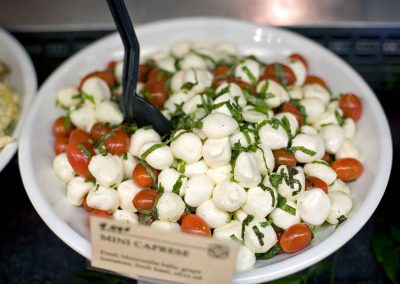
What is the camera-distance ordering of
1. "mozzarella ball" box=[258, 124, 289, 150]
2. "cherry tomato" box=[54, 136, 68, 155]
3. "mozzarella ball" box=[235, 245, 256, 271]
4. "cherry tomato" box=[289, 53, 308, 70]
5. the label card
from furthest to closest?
"cherry tomato" box=[289, 53, 308, 70], "cherry tomato" box=[54, 136, 68, 155], "mozzarella ball" box=[258, 124, 289, 150], "mozzarella ball" box=[235, 245, 256, 271], the label card

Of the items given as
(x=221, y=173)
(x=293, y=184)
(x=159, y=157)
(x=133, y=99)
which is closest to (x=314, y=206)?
(x=293, y=184)

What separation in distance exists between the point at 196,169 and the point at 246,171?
0.10 m

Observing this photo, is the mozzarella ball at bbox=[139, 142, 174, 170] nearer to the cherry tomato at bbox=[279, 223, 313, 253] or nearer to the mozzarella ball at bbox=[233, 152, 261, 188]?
the mozzarella ball at bbox=[233, 152, 261, 188]

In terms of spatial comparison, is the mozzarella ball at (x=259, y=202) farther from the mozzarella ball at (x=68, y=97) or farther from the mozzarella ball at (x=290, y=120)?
the mozzarella ball at (x=68, y=97)

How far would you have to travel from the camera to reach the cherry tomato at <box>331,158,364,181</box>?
94 cm

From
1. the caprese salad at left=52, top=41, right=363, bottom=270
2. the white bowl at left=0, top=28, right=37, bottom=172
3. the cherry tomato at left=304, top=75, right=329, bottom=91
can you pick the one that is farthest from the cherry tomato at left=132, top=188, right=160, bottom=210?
the cherry tomato at left=304, top=75, right=329, bottom=91

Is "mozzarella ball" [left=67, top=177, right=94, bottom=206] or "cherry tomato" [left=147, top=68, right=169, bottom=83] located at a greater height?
"cherry tomato" [left=147, top=68, right=169, bottom=83]

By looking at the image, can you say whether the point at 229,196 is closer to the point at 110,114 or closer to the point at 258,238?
the point at 258,238

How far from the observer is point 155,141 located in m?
0.91

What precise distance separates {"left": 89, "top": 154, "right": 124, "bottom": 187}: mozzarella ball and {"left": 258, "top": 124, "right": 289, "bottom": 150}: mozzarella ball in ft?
0.80

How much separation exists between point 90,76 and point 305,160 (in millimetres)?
469

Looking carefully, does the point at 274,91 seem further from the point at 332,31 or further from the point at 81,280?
the point at 81,280

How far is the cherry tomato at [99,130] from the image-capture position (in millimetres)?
976

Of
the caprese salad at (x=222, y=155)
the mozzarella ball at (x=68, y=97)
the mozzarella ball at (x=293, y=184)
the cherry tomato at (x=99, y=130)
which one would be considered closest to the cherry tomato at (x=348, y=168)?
the caprese salad at (x=222, y=155)
